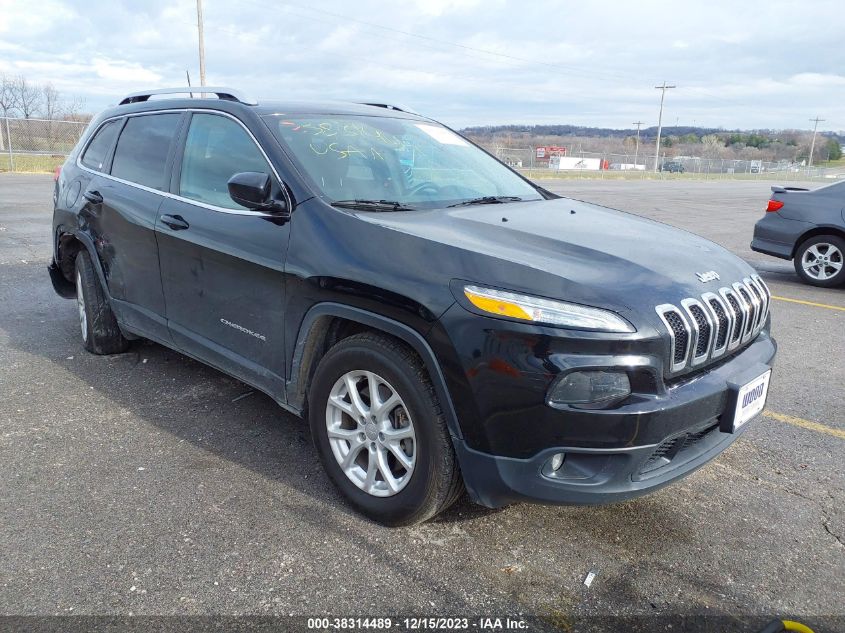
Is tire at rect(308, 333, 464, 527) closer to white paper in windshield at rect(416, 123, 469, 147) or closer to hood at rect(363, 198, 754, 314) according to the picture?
hood at rect(363, 198, 754, 314)

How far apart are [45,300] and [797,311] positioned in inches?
289

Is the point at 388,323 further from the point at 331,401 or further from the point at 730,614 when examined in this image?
the point at 730,614

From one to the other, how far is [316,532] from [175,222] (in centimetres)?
189

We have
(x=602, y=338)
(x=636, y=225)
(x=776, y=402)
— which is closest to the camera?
(x=602, y=338)

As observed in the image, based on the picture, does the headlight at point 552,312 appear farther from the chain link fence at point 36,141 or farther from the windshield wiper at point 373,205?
the chain link fence at point 36,141

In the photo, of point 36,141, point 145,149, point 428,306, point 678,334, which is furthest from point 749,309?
point 36,141

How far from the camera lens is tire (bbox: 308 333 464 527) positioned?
2.66m

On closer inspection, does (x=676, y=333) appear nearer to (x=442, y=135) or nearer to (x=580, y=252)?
(x=580, y=252)

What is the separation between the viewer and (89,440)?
371cm

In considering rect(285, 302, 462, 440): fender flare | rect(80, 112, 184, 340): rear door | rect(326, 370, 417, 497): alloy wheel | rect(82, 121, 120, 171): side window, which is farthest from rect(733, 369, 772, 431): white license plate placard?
rect(82, 121, 120, 171): side window

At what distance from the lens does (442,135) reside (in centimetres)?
439

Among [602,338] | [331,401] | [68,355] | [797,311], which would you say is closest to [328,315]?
[331,401]

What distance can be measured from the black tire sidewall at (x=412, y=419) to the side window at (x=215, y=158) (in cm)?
104

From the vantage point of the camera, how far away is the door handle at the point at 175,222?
3746 mm
